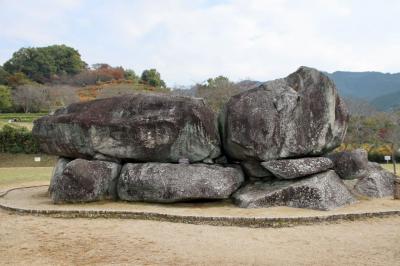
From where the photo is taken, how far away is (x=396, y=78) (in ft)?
521

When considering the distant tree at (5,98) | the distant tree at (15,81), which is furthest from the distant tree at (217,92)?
the distant tree at (15,81)

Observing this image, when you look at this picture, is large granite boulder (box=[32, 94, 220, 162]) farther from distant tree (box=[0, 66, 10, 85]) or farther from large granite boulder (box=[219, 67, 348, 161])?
distant tree (box=[0, 66, 10, 85])

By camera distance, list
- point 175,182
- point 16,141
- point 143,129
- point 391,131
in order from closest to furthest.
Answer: point 175,182 → point 143,129 → point 16,141 → point 391,131

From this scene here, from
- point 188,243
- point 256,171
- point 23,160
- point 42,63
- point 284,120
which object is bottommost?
point 188,243

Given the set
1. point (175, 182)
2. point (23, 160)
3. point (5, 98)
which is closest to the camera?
point (175, 182)

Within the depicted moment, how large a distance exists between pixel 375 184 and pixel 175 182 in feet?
20.2

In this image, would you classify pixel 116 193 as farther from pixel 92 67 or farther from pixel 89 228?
pixel 92 67

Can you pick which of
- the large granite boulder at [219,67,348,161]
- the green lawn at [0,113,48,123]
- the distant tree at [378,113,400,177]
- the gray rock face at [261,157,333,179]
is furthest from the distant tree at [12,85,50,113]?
the gray rock face at [261,157,333,179]

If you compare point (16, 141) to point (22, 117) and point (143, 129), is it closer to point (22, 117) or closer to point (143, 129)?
point (22, 117)

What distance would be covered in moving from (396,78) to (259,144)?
6394 inches

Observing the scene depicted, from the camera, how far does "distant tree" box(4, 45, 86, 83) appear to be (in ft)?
237

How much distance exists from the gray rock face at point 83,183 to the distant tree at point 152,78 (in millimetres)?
55985

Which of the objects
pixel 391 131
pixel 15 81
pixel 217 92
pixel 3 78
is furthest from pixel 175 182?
pixel 3 78

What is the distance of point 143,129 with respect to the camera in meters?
13.4
